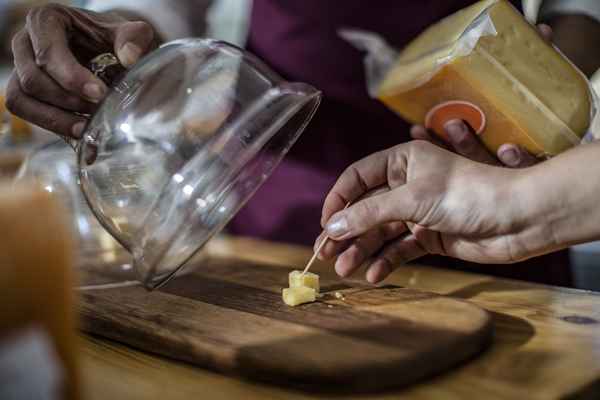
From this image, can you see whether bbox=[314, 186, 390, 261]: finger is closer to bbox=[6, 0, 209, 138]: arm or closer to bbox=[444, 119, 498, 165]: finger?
bbox=[444, 119, 498, 165]: finger

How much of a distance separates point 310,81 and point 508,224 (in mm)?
623

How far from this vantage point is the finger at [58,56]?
0.82 metres

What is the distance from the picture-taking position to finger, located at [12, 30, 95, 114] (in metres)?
0.88

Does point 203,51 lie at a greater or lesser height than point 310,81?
greater

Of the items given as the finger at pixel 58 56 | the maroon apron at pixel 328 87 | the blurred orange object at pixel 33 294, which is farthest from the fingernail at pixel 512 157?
the blurred orange object at pixel 33 294

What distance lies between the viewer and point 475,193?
75 cm

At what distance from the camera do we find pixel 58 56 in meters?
0.85

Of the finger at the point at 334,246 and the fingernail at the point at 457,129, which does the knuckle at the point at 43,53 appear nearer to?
the finger at the point at 334,246

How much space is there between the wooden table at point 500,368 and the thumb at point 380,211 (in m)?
0.15

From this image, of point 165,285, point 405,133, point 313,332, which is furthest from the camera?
point 405,133

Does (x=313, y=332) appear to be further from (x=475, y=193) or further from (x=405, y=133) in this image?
(x=405, y=133)

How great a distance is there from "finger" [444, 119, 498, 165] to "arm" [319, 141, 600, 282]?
0.12 metres

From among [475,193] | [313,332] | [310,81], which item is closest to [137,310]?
[313,332]

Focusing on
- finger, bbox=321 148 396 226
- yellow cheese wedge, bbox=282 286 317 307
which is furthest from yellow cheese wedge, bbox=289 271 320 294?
finger, bbox=321 148 396 226
